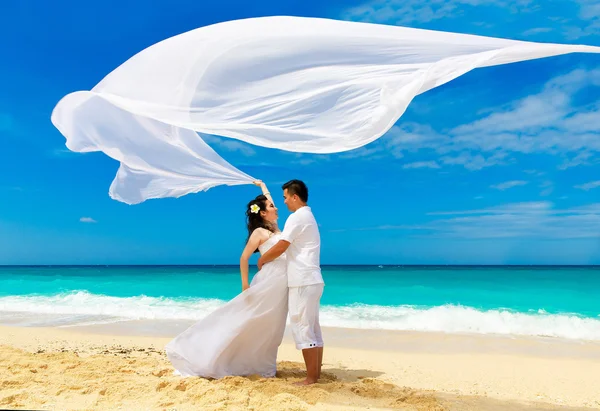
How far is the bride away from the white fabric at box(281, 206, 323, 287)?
0.56ft

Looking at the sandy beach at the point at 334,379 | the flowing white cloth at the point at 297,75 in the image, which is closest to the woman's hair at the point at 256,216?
the flowing white cloth at the point at 297,75

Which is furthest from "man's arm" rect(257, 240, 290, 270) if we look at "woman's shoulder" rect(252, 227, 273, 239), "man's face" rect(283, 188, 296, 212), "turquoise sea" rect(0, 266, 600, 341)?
"turquoise sea" rect(0, 266, 600, 341)

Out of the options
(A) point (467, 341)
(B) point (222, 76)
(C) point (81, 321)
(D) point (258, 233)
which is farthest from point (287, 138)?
(C) point (81, 321)

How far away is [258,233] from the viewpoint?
4184 millimetres

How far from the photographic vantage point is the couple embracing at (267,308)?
13.3 ft

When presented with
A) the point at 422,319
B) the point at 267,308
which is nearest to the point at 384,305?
the point at 422,319

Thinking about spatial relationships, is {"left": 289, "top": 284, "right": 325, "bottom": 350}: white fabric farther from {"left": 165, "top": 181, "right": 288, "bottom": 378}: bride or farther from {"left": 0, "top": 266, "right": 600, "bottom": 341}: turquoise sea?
{"left": 0, "top": 266, "right": 600, "bottom": 341}: turquoise sea

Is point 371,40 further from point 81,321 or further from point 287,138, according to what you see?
point 81,321

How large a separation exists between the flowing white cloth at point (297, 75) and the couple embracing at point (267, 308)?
0.73m

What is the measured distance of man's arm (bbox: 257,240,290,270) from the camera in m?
4.01

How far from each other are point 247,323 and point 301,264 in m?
0.69

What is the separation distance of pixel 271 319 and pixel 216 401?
908mm

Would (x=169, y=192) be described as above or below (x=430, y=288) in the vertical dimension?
above

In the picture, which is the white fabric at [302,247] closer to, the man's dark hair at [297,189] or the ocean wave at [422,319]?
the man's dark hair at [297,189]
